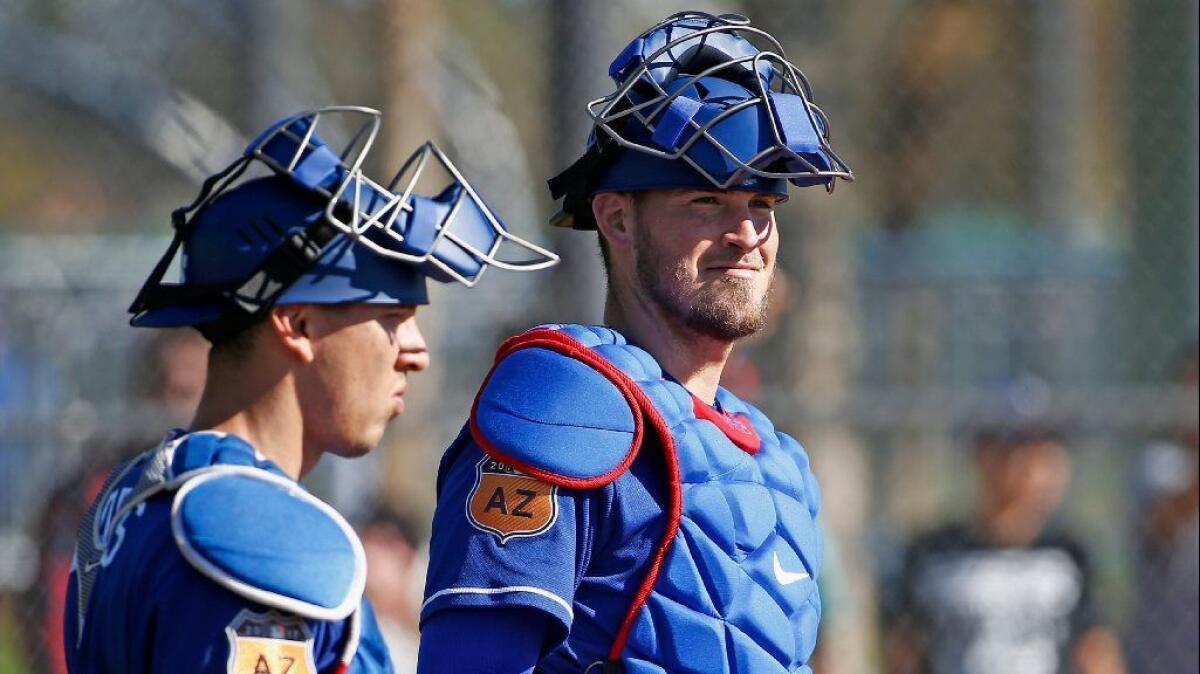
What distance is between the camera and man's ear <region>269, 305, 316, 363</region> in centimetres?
271

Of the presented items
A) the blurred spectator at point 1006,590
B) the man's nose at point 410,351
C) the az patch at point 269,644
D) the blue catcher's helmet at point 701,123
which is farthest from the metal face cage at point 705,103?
the blurred spectator at point 1006,590

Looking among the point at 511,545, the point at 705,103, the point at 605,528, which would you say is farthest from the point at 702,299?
the point at 511,545

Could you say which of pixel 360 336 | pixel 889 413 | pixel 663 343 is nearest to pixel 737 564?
pixel 663 343

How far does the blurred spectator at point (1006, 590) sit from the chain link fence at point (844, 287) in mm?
10

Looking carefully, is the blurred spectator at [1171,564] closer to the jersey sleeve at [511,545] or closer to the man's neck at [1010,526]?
the man's neck at [1010,526]

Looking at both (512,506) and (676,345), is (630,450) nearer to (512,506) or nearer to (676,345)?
(512,506)

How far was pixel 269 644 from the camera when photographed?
2250 mm

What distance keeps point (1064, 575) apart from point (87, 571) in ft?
12.1

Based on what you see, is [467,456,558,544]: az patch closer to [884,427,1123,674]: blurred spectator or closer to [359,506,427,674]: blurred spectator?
[359,506,427,674]: blurred spectator

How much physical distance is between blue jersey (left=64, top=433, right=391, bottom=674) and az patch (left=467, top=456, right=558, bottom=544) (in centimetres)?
20

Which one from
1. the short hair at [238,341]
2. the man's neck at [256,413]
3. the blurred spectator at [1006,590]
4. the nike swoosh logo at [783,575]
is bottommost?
the blurred spectator at [1006,590]

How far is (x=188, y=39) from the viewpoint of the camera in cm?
624

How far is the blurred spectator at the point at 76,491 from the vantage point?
4.86m

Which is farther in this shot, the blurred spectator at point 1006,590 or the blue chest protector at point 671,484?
the blurred spectator at point 1006,590
